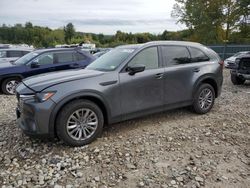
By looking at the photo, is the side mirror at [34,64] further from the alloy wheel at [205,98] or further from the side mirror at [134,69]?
the alloy wheel at [205,98]

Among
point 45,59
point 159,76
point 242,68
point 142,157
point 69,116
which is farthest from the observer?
point 242,68

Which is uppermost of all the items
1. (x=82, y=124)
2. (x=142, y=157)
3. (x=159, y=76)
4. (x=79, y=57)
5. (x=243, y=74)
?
(x=79, y=57)

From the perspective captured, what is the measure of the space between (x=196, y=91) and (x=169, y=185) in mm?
2855

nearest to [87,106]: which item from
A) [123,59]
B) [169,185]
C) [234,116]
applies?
[123,59]

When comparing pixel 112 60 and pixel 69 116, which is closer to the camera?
pixel 69 116

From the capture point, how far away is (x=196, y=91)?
5.53 meters

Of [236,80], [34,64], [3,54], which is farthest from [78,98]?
[3,54]

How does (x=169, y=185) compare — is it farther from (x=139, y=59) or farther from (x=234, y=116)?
(x=234, y=116)

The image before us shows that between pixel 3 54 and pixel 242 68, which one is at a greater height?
pixel 3 54

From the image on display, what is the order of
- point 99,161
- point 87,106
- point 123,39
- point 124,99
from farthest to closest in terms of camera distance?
point 123,39 → point 124,99 → point 87,106 → point 99,161

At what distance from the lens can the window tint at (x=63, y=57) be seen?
8867mm

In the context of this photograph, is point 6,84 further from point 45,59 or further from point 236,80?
point 236,80

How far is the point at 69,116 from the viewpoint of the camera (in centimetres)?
397

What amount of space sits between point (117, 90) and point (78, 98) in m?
0.69
